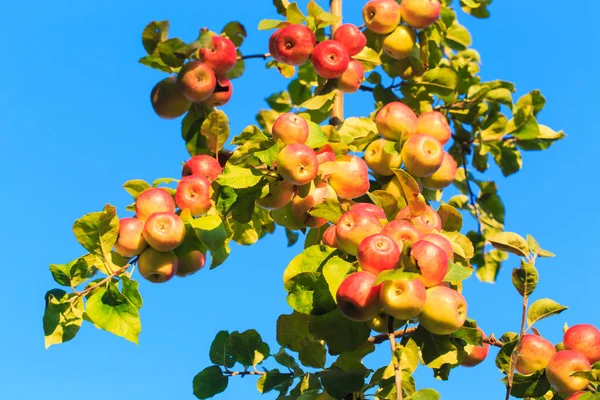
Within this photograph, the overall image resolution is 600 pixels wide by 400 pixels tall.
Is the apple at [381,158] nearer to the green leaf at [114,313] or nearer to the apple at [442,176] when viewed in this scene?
the apple at [442,176]

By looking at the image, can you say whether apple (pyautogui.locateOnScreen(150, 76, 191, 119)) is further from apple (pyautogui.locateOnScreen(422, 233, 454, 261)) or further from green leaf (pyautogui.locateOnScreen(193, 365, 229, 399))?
apple (pyautogui.locateOnScreen(422, 233, 454, 261))

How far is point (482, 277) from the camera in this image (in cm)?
434

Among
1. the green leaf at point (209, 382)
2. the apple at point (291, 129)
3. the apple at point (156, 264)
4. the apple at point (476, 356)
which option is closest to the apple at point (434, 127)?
the apple at point (291, 129)

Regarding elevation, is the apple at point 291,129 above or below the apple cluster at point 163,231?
above

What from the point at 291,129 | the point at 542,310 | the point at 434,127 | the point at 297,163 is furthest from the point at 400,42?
the point at 542,310

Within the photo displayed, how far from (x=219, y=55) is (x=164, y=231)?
1098 mm

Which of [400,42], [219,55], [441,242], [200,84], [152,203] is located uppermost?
[400,42]

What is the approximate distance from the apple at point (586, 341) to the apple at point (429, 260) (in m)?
0.65

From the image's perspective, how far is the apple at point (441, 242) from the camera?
84.1 inches

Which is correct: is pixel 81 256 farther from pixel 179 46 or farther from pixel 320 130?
pixel 179 46

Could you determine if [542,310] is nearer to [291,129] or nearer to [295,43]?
[291,129]

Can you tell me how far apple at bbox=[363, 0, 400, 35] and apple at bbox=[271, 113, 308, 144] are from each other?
3.24 ft

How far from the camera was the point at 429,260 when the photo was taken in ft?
6.44

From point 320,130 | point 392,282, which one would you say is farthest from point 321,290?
point 320,130
